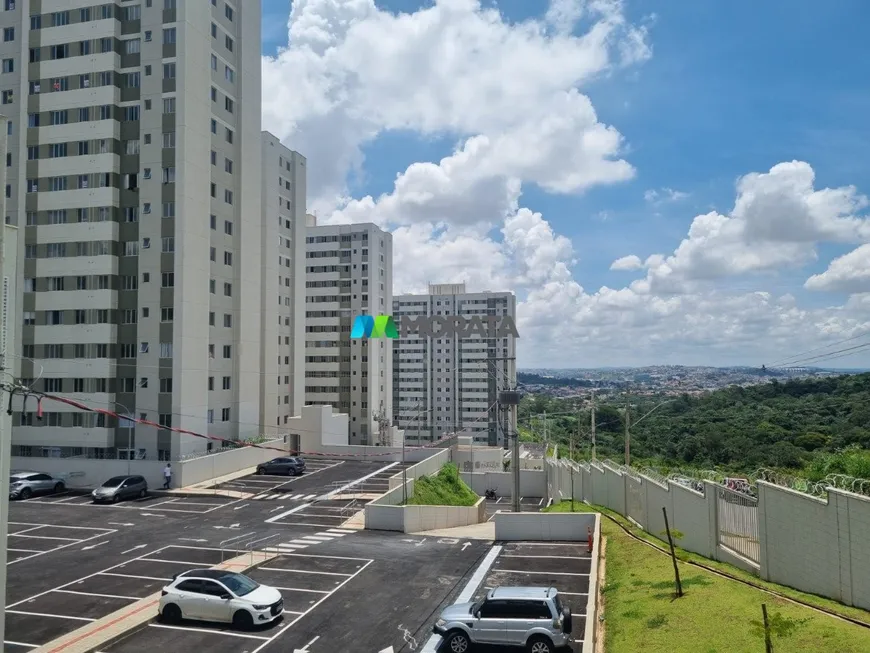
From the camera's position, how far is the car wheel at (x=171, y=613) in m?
19.0

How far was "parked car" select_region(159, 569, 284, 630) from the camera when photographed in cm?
1836

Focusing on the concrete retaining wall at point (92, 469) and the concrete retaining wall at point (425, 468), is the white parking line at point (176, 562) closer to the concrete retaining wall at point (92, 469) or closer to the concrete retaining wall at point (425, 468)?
the concrete retaining wall at point (425, 468)

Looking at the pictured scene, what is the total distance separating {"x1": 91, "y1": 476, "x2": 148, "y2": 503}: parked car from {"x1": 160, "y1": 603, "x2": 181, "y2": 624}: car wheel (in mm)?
23393

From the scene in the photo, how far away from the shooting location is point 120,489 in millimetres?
40094

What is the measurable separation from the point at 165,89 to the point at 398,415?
87270 millimetres

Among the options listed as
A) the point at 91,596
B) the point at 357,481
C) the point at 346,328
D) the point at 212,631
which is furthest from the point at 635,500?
the point at 346,328

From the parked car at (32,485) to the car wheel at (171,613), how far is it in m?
27.6

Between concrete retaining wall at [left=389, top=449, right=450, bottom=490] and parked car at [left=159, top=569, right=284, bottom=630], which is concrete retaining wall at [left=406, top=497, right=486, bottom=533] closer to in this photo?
concrete retaining wall at [left=389, top=449, right=450, bottom=490]

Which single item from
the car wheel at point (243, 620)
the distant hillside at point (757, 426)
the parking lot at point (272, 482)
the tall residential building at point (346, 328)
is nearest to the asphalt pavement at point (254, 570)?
the car wheel at point (243, 620)

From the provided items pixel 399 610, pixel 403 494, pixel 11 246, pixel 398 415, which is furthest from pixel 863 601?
pixel 398 415

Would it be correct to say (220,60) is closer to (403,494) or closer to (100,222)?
(100,222)

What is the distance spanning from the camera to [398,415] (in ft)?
421

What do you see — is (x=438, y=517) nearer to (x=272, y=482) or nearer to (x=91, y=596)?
(x=272, y=482)

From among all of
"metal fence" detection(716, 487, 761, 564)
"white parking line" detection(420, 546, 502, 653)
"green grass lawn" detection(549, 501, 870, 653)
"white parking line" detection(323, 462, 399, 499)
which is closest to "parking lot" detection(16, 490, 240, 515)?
"white parking line" detection(323, 462, 399, 499)
